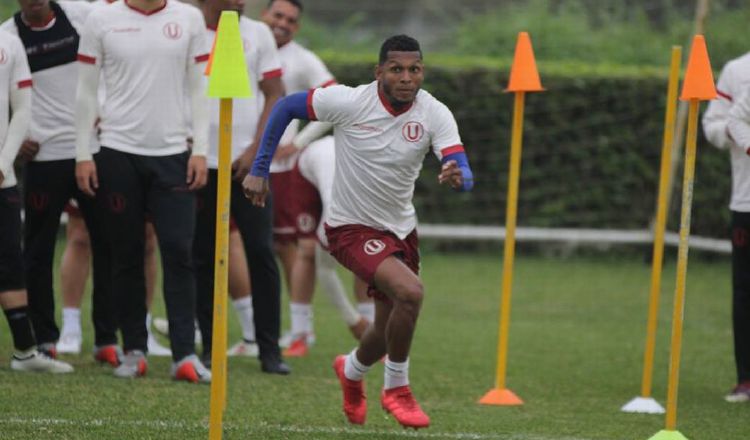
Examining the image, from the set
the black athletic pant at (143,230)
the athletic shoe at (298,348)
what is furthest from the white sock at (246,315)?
the black athletic pant at (143,230)

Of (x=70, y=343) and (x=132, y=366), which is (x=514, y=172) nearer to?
(x=132, y=366)

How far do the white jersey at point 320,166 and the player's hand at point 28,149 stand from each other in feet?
6.71

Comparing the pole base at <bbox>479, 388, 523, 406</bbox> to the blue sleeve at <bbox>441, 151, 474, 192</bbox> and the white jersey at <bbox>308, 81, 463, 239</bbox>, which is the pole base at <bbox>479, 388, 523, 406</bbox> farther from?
the blue sleeve at <bbox>441, 151, 474, 192</bbox>

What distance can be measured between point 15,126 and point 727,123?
12.9ft

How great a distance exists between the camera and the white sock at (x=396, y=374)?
6.97 m

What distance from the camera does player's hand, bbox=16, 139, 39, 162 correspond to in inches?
328

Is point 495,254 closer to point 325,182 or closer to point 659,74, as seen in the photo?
point 659,74

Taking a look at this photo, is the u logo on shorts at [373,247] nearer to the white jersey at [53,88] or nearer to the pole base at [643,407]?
the pole base at [643,407]

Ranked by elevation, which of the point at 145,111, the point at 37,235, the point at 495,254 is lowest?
the point at 495,254

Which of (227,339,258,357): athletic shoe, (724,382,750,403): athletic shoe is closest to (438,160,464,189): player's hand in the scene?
(724,382,750,403): athletic shoe

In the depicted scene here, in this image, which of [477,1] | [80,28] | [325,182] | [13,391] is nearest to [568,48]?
[477,1]

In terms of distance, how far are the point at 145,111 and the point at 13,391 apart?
5.40ft

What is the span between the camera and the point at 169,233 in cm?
809

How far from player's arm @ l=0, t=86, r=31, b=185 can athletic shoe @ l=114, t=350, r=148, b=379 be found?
3.96 feet
